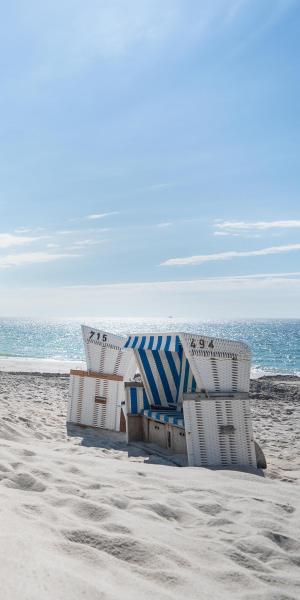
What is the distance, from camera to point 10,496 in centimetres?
323

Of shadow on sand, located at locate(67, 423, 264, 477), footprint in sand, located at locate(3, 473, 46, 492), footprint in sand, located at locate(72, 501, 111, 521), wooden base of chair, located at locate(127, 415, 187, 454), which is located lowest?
shadow on sand, located at locate(67, 423, 264, 477)

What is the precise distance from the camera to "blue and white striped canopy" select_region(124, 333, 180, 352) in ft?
19.9

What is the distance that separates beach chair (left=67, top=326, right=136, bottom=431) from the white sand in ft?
10.1

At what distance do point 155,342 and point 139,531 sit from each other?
11.9 ft

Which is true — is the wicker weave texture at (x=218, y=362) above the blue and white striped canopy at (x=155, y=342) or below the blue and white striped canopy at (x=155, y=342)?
below

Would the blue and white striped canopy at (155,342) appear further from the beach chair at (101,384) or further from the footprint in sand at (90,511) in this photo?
the footprint in sand at (90,511)

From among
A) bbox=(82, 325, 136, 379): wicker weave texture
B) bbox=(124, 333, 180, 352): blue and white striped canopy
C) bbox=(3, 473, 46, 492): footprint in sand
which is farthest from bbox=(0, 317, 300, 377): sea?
bbox=(3, 473, 46, 492): footprint in sand

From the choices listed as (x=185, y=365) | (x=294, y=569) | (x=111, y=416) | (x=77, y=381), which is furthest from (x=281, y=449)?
(x=294, y=569)

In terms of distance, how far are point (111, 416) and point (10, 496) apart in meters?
4.94

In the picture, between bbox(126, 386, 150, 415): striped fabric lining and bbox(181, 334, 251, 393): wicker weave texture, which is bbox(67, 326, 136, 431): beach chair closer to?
bbox(126, 386, 150, 415): striped fabric lining

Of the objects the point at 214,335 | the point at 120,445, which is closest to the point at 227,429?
the point at 120,445

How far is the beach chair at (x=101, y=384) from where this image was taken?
320 inches

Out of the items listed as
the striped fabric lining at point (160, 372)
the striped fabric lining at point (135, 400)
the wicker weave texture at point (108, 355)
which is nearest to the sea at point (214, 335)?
the wicker weave texture at point (108, 355)

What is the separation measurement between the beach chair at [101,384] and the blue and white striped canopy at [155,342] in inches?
50.0
